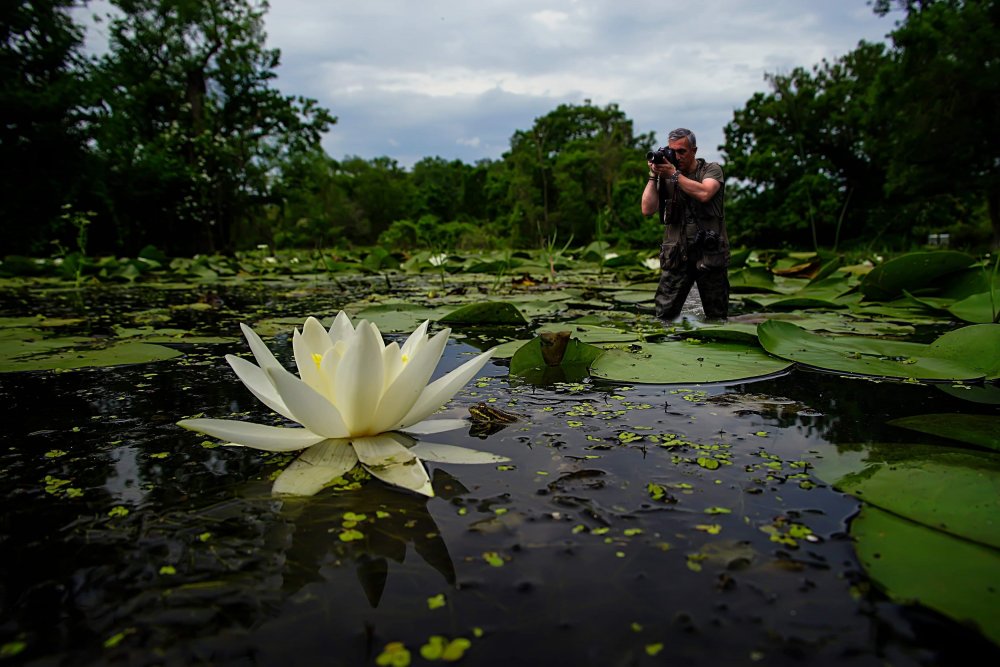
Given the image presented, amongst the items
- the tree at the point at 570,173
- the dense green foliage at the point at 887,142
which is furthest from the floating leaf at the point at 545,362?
the tree at the point at 570,173

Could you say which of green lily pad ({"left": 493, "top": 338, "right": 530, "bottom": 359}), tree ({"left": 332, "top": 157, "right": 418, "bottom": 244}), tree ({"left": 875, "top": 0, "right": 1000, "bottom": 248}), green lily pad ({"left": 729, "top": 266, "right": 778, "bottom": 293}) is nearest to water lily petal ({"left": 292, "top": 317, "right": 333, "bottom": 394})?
green lily pad ({"left": 493, "top": 338, "right": 530, "bottom": 359})

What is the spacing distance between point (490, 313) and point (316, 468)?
59.7 inches

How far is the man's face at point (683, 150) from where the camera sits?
2.63 m

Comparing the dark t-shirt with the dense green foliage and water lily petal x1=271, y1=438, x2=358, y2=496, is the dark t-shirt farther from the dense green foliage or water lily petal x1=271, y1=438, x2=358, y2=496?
the dense green foliage

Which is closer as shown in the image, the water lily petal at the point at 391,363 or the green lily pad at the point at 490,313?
the water lily petal at the point at 391,363

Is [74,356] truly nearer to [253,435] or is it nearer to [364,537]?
[253,435]

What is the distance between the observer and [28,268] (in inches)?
247

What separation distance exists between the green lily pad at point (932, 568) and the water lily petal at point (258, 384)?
2.98 feet

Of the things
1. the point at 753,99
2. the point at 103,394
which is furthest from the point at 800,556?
the point at 753,99

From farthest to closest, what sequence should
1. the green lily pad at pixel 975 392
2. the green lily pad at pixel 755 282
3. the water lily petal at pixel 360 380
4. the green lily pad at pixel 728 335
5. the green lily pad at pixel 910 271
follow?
the green lily pad at pixel 755 282, the green lily pad at pixel 910 271, the green lily pad at pixel 728 335, the green lily pad at pixel 975 392, the water lily petal at pixel 360 380

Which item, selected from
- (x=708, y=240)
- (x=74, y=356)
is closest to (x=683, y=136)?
(x=708, y=240)

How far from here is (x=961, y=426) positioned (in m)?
1.03

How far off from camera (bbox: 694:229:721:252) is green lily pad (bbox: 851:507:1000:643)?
2107mm

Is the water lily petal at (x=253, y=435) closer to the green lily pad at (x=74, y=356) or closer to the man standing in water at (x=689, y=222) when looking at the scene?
the green lily pad at (x=74, y=356)
